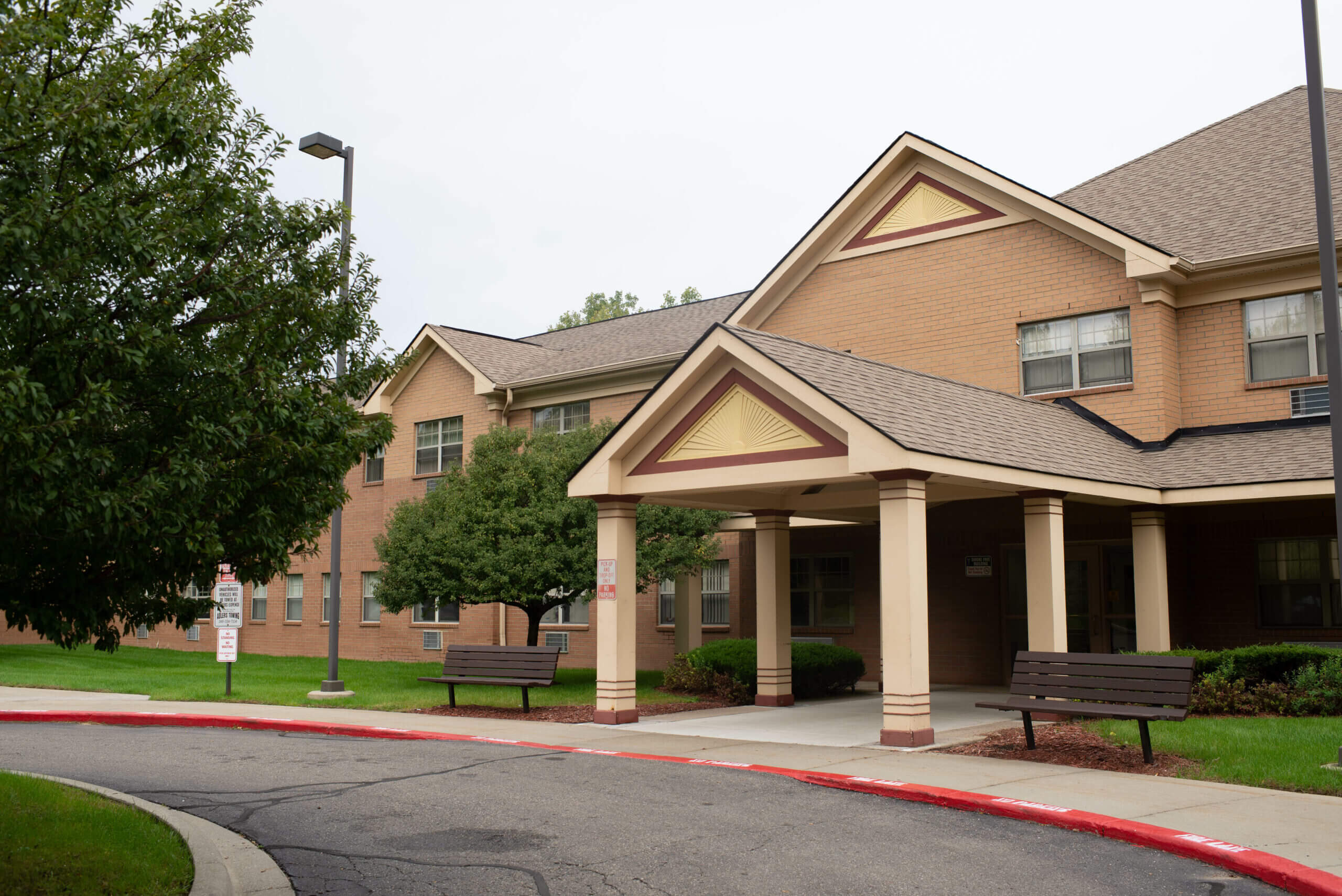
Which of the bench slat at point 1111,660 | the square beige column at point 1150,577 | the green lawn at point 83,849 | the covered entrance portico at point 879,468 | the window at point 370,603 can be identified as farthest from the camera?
the window at point 370,603

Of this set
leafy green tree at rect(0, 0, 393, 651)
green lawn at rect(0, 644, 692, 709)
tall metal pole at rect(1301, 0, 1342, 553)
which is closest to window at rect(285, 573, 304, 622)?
green lawn at rect(0, 644, 692, 709)

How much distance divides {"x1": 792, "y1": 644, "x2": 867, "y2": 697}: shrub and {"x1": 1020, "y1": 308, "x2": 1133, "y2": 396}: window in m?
5.55

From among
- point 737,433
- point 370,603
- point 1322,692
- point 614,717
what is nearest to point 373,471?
point 370,603

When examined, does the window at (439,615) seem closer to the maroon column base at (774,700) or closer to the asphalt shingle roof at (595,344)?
the asphalt shingle roof at (595,344)

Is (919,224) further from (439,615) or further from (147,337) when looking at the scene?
(147,337)

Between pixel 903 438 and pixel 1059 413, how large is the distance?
21.4ft

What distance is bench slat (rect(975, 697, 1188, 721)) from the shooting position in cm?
1094

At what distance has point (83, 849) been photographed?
761 cm

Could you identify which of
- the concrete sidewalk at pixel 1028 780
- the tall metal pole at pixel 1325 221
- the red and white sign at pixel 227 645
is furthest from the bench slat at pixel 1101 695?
the red and white sign at pixel 227 645

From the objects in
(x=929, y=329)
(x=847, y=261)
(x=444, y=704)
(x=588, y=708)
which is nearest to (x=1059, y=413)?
(x=929, y=329)

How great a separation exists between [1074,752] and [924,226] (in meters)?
11.7

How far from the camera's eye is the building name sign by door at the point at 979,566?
69.1ft

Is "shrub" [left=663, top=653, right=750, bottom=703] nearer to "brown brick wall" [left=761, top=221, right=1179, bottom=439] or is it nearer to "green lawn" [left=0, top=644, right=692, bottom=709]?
"green lawn" [left=0, top=644, right=692, bottom=709]

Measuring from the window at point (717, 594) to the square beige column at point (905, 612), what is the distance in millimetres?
12766
